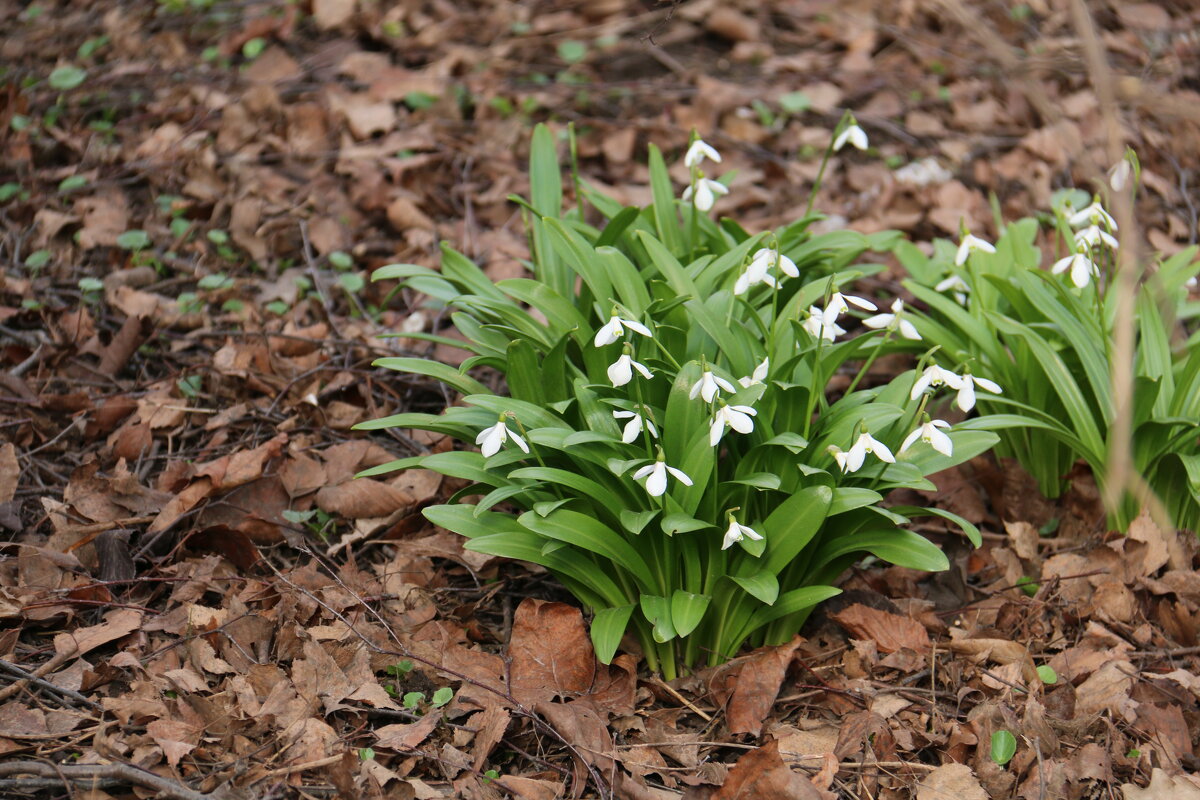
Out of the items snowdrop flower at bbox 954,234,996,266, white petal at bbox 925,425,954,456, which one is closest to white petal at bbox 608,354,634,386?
white petal at bbox 925,425,954,456

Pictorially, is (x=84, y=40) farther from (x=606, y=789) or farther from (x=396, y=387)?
(x=606, y=789)

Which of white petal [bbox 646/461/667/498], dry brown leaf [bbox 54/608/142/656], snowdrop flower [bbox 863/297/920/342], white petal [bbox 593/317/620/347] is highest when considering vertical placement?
white petal [bbox 593/317/620/347]

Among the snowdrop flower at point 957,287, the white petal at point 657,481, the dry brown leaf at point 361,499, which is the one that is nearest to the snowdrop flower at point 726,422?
the white petal at point 657,481

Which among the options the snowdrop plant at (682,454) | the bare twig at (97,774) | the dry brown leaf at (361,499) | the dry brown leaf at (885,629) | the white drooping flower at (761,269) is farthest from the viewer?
the dry brown leaf at (361,499)

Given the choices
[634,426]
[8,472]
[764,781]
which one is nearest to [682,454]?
[634,426]

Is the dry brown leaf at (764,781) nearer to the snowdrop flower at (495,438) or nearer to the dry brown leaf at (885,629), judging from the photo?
the dry brown leaf at (885,629)

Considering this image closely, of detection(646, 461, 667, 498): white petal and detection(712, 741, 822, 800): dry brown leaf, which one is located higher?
detection(646, 461, 667, 498): white petal

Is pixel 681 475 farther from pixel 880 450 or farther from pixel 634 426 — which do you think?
pixel 880 450

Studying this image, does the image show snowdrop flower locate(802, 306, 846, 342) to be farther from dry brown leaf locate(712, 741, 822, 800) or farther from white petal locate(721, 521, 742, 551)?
dry brown leaf locate(712, 741, 822, 800)
